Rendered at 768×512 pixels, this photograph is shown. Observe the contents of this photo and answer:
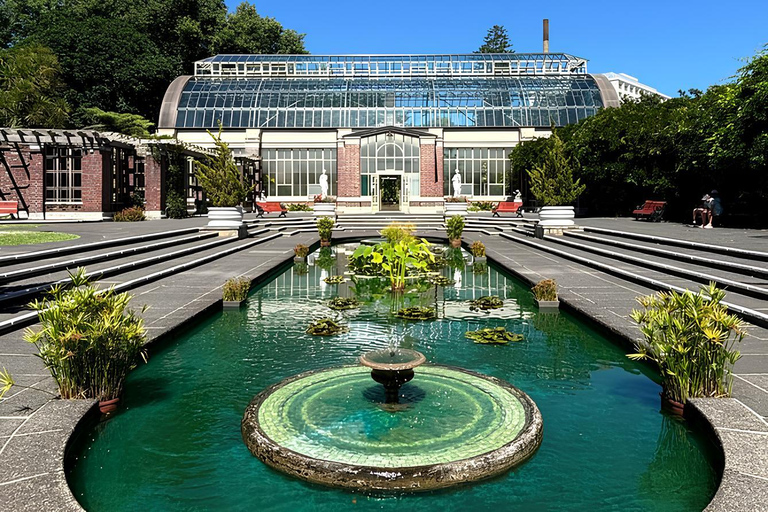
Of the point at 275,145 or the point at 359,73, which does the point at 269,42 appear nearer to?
the point at 359,73

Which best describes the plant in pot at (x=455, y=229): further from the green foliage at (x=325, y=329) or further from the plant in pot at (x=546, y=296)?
the green foliage at (x=325, y=329)

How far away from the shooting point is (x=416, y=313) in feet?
31.6

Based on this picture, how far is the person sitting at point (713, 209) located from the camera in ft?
71.1

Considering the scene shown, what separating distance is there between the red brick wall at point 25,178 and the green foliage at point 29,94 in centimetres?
682

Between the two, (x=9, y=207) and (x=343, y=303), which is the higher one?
(x=9, y=207)

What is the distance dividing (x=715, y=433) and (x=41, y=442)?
493 cm

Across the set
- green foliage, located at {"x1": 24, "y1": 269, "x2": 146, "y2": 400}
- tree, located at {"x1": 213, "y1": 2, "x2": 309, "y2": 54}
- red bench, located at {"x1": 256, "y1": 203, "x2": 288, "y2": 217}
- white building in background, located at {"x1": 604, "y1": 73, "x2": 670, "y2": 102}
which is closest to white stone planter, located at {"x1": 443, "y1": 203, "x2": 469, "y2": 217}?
red bench, located at {"x1": 256, "y1": 203, "x2": 288, "y2": 217}

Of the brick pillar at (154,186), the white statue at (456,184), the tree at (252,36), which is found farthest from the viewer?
the tree at (252,36)

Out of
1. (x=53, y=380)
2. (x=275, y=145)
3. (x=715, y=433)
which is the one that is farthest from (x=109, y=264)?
(x=275, y=145)

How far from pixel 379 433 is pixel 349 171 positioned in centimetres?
3644

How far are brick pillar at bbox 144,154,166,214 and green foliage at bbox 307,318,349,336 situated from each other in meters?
24.4

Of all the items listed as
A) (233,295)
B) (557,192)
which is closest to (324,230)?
(557,192)

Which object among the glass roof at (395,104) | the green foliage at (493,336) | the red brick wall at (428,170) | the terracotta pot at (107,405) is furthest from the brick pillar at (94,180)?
the terracotta pot at (107,405)

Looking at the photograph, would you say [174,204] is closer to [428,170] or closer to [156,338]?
[428,170]
